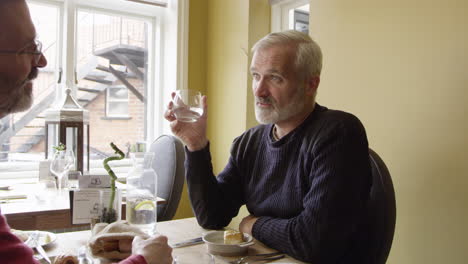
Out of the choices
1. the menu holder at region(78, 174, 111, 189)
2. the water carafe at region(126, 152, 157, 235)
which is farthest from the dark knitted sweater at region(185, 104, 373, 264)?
the menu holder at region(78, 174, 111, 189)

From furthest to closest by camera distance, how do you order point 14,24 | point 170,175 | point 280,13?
point 280,13, point 170,175, point 14,24

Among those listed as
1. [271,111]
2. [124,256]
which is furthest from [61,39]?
[124,256]

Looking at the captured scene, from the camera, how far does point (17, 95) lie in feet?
3.00

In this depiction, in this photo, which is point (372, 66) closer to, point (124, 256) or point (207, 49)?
point (124, 256)

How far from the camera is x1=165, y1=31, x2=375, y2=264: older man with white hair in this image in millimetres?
1219

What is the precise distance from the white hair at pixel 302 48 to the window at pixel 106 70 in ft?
6.34

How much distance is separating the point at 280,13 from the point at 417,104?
60.1 inches

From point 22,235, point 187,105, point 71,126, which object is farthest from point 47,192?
point 187,105

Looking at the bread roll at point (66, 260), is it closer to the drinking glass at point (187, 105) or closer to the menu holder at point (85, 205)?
the menu holder at point (85, 205)

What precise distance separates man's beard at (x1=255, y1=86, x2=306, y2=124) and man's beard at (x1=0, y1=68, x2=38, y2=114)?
0.87 metres

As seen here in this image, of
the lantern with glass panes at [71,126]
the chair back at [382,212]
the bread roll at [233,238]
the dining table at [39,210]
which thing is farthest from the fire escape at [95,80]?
the chair back at [382,212]

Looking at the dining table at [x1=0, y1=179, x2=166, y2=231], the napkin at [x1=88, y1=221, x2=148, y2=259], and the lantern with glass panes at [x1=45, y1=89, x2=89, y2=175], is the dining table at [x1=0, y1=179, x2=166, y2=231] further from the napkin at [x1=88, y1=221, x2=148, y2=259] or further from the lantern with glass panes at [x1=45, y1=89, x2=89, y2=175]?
the napkin at [x1=88, y1=221, x2=148, y2=259]

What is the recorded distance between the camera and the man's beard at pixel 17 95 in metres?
0.87

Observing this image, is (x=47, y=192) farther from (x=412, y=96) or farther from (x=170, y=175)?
(x=412, y=96)
